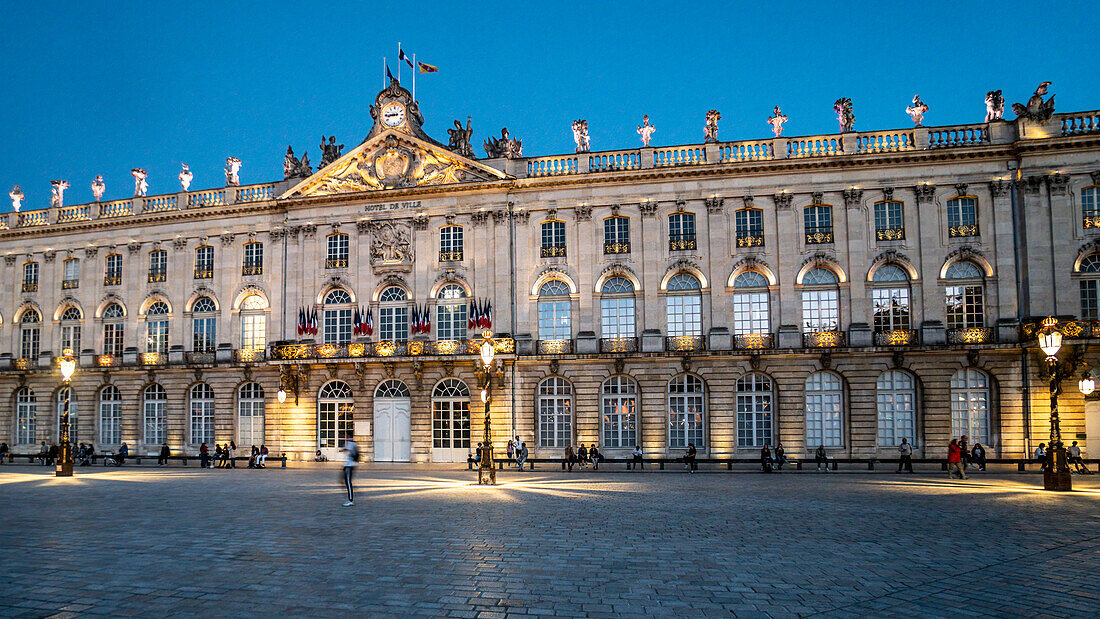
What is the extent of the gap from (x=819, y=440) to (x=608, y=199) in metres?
14.6

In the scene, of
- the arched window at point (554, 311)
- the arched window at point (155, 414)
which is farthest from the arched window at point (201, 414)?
the arched window at point (554, 311)

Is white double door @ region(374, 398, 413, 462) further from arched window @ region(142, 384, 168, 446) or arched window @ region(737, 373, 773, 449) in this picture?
arched window @ region(737, 373, 773, 449)

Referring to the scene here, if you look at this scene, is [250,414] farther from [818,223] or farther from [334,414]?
Result: [818,223]

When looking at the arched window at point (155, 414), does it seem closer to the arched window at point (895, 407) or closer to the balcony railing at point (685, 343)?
the balcony railing at point (685, 343)

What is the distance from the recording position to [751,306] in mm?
37312

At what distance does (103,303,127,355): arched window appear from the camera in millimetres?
45125

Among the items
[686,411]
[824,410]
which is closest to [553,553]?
[686,411]

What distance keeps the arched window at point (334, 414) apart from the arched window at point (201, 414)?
671 centimetres

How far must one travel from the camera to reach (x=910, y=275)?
36031mm

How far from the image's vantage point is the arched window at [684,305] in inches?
1484

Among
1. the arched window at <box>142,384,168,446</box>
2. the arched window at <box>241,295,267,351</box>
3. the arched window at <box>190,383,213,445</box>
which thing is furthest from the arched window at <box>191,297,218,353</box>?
the arched window at <box>142,384,168,446</box>

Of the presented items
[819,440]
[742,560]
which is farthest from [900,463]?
[742,560]

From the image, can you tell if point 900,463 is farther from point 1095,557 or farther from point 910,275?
point 1095,557

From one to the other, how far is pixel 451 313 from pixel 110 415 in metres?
20.6
